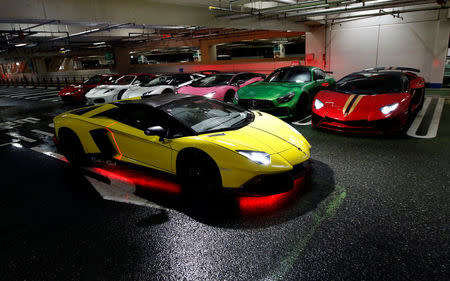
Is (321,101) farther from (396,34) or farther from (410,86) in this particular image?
(396,34)

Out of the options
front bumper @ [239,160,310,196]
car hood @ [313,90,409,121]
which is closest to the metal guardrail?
car hood @ [313,90,409,121]

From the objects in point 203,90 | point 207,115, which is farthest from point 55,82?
point 207,115

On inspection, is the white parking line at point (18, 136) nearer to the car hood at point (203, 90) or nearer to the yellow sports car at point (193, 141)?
the yellow sports car at point (193, 141)

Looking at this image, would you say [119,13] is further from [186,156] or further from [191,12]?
[186,156]

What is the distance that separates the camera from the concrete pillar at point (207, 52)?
23.4 m

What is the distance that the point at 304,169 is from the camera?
10.9 ft

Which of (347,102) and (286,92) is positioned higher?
(286,92)

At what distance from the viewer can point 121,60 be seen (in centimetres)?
2789

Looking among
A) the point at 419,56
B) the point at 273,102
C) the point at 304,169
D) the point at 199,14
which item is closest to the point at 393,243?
the point at 304,169

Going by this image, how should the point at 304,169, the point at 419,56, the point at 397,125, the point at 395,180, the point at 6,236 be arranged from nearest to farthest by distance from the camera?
the point at 6,236 → the point at 304,169 → the point at 395,180 → the point at 397,125 → the point at 419,56

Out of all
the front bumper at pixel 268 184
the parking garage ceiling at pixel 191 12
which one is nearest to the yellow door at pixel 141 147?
the front bumper at pixel 268 184

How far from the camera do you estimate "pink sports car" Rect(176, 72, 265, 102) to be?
8.25 m

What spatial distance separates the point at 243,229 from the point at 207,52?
22.3 metres

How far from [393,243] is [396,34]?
42.8ft
